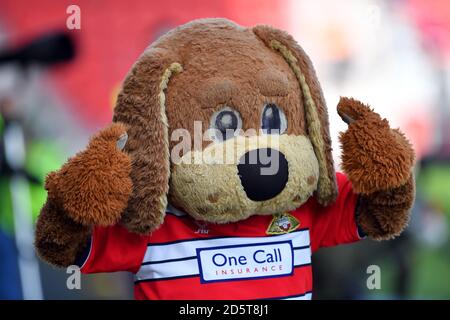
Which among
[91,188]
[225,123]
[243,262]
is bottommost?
[243,262]

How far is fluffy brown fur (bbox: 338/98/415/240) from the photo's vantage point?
1406 millimetres

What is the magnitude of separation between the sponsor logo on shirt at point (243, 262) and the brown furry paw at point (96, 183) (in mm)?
250

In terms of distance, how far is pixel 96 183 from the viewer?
1291 mm

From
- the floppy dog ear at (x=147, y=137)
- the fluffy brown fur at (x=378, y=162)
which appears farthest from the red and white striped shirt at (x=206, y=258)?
the fluffy brown fur at (x=378, y=162)

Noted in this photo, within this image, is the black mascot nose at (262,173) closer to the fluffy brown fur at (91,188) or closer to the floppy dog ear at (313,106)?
the floppy dog ear at (313,106)

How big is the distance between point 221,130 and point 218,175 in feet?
0.36

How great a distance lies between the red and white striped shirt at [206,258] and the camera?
1442 millimetres

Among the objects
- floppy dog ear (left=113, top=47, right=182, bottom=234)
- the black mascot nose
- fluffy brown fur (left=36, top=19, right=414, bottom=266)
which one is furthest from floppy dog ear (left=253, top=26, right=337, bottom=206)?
floppy dog ear (left=113, top=47, right=182, bottom=234)

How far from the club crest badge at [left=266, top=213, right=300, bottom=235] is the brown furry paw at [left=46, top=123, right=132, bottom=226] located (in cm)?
37

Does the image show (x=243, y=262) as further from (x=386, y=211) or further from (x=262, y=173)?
(x=386, y=211)

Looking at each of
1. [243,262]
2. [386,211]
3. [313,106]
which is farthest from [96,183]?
[386,211]

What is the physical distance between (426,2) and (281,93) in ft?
4.99

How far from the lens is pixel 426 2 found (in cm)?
267

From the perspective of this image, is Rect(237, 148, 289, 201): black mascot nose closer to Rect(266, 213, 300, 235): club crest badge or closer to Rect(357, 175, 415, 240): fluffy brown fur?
Rect(266, 213, 300, 235): club crest badge
